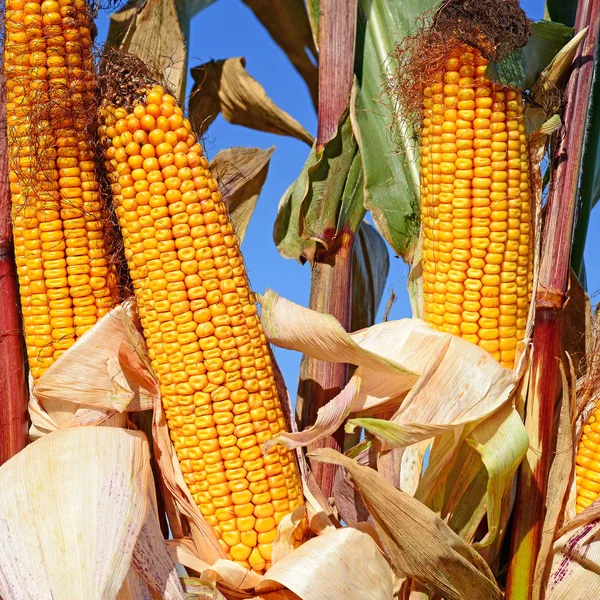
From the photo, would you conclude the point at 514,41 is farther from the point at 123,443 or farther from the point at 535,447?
the point at 123,443

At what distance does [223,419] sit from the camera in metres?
1.41

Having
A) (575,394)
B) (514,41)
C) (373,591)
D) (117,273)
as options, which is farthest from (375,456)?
(514,41)

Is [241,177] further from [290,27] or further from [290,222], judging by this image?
[290,27]

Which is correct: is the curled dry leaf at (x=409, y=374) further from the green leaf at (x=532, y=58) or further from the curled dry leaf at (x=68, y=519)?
the green leaf at (x=532, y=58)

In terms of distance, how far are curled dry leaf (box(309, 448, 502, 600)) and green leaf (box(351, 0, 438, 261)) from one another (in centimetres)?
68

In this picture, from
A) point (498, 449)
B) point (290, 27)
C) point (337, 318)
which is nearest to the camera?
point (498, 449)

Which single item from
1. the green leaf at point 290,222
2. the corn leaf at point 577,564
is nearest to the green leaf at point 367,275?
the green leaf at point 290,222

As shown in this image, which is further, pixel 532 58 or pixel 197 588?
pixel 532 58

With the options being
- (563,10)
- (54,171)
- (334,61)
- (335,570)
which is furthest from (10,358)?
(563,10)

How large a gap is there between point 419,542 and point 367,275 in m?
1.24

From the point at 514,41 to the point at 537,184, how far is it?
305 mm

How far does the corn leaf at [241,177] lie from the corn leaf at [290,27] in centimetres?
94

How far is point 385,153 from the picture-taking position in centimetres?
185

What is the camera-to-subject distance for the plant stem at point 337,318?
166 centimetres
